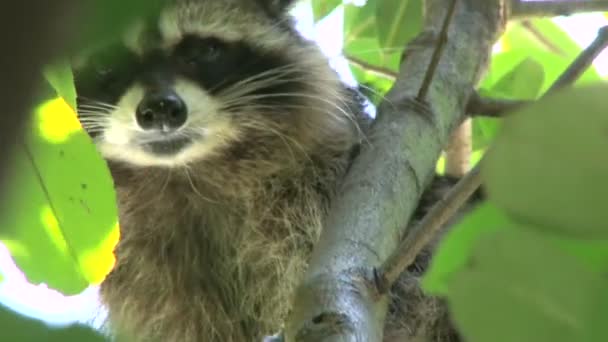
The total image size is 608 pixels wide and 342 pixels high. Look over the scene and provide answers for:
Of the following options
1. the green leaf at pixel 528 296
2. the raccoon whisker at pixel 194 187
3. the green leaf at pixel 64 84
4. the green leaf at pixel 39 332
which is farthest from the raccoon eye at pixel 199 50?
the green leaf at pixel 528 296

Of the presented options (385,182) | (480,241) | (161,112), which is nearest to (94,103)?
(161,112)

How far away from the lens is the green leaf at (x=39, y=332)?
1.75 feet

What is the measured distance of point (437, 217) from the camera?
1221 mm

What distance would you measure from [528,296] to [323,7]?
2133 millimetres

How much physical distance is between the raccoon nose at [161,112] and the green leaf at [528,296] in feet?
6.15

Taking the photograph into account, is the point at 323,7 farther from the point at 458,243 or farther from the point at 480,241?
the point at 480,241

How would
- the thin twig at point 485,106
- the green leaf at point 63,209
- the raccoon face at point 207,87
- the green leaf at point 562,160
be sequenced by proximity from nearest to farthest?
1. the green leaf at point 562,160
2. the green leaf at point 63,209
3. the thin twig at point 485,106
4. the raccoon face at point 207,87

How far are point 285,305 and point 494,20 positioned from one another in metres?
0.84

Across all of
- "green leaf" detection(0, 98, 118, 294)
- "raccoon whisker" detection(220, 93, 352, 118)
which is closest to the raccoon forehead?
"raccoon whisker" detection(220, 93, 352, 118)

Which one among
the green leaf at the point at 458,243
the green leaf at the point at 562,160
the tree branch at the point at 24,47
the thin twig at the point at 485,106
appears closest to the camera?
the tree branch at the point at 24,47

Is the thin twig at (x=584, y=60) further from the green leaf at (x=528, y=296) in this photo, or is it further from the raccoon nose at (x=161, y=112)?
the raccoon nose at (x=161, y=112)

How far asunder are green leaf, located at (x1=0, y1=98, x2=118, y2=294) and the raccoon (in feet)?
3.75

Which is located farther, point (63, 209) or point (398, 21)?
point (398, 21)

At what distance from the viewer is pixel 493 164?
1.55 ft
